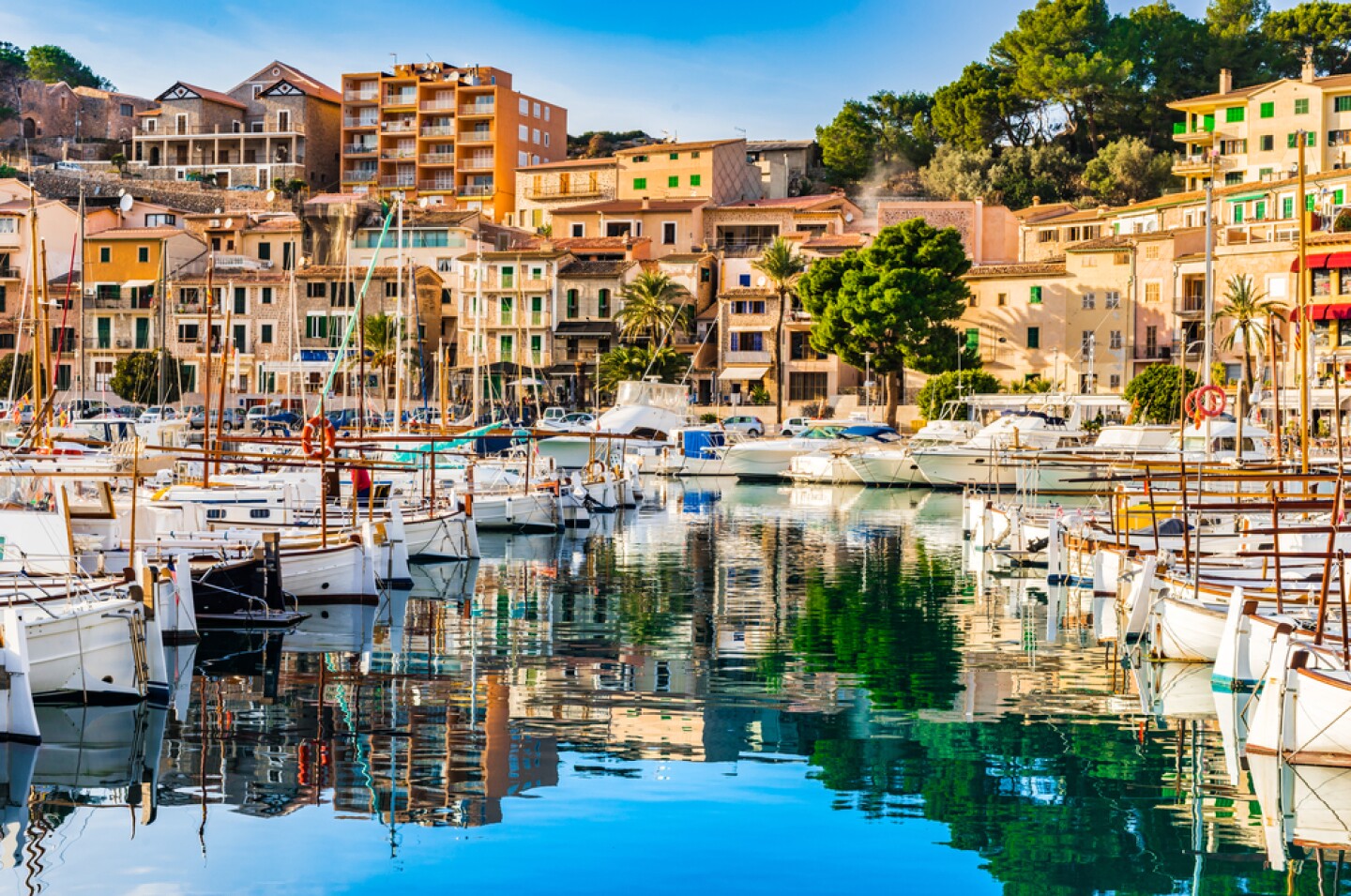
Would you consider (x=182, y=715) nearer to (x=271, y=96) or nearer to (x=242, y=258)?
(x=242, y=258)

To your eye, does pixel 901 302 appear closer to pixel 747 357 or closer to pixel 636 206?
pixel 747 357

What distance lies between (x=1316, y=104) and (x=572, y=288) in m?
37.8

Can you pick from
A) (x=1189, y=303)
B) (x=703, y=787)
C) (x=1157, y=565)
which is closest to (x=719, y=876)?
(x=703, y=787)

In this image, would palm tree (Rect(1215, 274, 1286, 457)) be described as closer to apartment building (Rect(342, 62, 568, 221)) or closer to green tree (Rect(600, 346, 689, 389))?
green tree (Rect(600, 346, 689, 389))

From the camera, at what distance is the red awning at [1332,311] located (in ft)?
219

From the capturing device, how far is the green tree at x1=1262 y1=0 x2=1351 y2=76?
97562mm

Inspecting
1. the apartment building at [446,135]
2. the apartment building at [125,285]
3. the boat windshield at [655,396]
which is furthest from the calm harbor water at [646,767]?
the apartment building at [446,135]

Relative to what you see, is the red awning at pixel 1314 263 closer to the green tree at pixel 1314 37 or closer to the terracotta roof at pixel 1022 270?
the terracotta roof at pixel 1022 270

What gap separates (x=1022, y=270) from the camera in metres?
79.8

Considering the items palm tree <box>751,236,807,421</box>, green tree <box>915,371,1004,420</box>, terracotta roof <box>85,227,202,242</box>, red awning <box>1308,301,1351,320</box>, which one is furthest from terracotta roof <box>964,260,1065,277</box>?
terracotta roof <box>85,227,202,242</box>

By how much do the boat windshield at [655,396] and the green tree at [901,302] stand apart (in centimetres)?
681

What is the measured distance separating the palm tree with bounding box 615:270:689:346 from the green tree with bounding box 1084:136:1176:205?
27.0 meters

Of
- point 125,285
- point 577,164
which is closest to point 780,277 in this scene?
point 577,164

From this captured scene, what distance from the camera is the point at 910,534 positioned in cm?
4512
